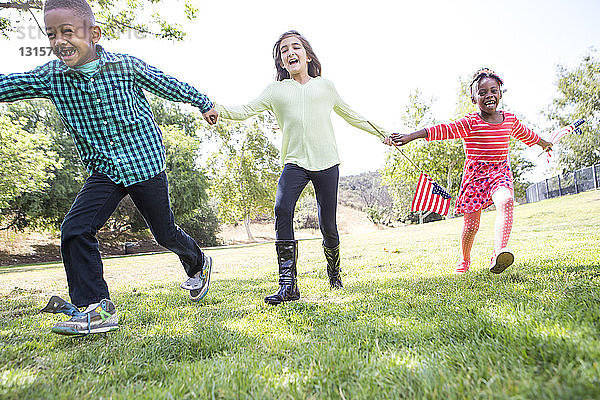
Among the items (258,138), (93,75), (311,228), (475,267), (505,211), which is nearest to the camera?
(93,75)

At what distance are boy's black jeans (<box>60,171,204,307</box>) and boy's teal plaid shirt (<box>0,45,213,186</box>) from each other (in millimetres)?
91

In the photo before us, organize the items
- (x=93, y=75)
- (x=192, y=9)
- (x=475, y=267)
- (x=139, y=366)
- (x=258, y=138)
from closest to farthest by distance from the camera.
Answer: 1. (x=139, y=366)
2. (x=93, y=75)
3. (x=475, y=267)
4. (x=192, y=9)
5. (x=258, y=138)

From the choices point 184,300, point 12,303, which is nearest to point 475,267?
point 184,300

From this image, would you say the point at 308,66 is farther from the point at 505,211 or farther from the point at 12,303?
the point at 12,303

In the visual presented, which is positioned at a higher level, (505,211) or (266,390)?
(505,211)

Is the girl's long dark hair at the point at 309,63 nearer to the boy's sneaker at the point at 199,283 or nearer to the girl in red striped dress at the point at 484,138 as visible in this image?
the girl in red striped dress at the point at 484,138

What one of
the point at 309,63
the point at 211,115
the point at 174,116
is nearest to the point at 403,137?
the point at 309,63

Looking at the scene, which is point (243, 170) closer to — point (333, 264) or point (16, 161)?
point (16, 161)

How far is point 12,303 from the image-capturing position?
15.3ft

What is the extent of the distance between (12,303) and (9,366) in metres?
3.28

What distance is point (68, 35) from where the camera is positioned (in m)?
2.67

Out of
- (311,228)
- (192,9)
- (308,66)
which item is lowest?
(311,228)

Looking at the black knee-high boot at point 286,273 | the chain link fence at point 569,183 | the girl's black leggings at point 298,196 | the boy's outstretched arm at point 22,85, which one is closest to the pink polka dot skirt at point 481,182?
the girl's black leggings at point 298,196

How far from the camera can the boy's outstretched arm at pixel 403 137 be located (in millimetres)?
3943
